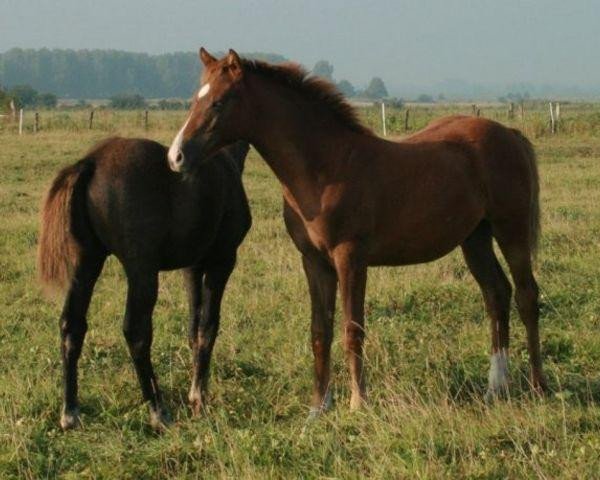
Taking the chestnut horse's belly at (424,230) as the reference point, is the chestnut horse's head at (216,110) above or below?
above

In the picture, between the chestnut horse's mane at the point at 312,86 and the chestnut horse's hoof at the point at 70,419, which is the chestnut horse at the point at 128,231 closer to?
the chestnut horse's hoof at the point at 70,419

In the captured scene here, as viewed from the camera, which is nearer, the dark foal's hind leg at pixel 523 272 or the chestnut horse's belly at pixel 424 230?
the chestnut horse's belly at pixel 424 230

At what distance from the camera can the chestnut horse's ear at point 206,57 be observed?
15.6 ft

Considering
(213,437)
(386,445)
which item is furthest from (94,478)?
(386,445)

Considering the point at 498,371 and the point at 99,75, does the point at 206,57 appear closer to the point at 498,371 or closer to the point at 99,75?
the point at 498,371

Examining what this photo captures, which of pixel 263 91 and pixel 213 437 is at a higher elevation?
pixel 263 91

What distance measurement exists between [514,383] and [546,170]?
13627mm

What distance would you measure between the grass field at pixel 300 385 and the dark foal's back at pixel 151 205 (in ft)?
3.17

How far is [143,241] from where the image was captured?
16.0ft

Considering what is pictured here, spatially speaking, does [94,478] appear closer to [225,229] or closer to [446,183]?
[225,229]

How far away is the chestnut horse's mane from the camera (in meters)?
4.84

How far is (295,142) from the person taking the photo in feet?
15.9

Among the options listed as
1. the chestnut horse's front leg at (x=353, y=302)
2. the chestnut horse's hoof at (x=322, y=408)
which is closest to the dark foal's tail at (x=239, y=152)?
the chestnut horse's front leg at (x=353, y=302)

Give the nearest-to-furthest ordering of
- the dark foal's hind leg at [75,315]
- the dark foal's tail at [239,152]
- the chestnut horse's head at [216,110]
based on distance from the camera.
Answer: the chestnut horse's head at [216,110] → the dark foal's hind leg at [75,315] → the dark foal's tail at [239,152]
